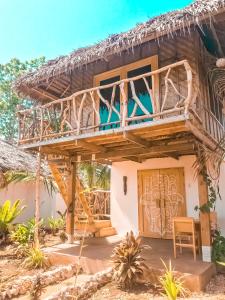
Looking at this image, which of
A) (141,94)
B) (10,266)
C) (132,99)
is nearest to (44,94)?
(132,99)

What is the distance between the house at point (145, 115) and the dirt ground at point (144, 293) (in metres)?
0.86

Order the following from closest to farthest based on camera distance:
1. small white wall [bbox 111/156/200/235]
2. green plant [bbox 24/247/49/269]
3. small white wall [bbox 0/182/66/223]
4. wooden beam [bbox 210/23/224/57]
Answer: wooden beam [bbox 210/23/224/57] < green plant [bbox 24/247/49/269] < small white wall [bbox 111/156/200/235] < small white wall [bbox 0/182/66/223]

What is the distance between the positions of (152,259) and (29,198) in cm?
837

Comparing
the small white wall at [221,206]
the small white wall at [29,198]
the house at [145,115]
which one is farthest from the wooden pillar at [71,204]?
the small white wall at [29,198]

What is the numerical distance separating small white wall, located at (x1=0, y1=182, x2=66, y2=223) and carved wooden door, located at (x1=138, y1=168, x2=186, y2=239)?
5.58m

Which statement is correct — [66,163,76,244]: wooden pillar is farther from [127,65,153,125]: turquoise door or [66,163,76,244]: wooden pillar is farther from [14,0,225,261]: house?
[127,65,153,125]: turquoise door

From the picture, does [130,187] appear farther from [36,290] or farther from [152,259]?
[36,290]

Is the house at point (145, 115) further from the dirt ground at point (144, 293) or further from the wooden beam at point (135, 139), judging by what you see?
the dirt ground at point (144, 293)

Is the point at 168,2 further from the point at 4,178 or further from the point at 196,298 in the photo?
the point at 4,178

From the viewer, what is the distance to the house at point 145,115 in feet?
17.8

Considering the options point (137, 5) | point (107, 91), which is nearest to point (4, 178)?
point (107, 91)

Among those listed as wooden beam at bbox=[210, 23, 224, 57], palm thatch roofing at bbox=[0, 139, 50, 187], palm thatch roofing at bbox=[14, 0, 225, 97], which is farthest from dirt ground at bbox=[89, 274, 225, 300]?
palm thatch roofing at bbox=[0, 139, 50, 187]

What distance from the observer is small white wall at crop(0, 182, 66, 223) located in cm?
1150

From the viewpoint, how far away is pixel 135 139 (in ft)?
19.0
